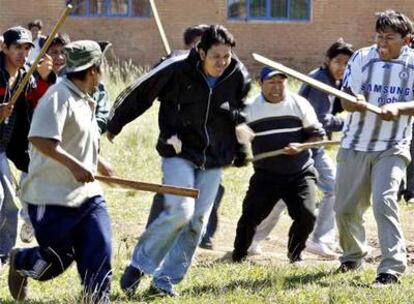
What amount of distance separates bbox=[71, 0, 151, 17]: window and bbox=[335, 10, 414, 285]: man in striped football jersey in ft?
65.8

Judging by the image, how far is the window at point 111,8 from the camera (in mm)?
26844

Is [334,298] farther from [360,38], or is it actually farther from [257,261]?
[360,38]

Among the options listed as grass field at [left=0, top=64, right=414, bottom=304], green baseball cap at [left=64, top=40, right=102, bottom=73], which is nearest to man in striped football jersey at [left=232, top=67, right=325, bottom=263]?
grass field at [left=0, top=64, right=414, bottom=304]

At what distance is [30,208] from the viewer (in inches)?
239

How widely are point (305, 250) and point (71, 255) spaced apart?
3.33 metres

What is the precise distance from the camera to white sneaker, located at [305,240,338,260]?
Result: 28.8ft

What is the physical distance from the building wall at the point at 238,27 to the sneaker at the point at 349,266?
18.9m

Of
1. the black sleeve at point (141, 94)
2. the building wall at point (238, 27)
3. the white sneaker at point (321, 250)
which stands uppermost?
the black sleeve at point (141, 94)

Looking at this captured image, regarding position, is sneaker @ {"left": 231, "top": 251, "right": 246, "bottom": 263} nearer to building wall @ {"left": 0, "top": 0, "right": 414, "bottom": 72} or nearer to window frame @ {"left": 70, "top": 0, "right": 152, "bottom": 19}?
building wall @ {"left": 0, "top": 0, "right": 414, "bottom": 72}

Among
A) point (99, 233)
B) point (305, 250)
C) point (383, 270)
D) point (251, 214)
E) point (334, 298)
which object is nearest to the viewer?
point (99, 233)

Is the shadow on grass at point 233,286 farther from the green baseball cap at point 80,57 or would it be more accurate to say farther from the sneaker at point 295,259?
the green baseball cap at point 80,57

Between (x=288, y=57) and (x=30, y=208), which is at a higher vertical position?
(x=30, y=208)

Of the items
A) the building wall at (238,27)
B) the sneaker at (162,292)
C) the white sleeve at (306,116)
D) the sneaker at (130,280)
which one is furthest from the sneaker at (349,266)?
the building wall at (238,27)

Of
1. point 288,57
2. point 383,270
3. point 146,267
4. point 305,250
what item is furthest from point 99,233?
point 288,57
